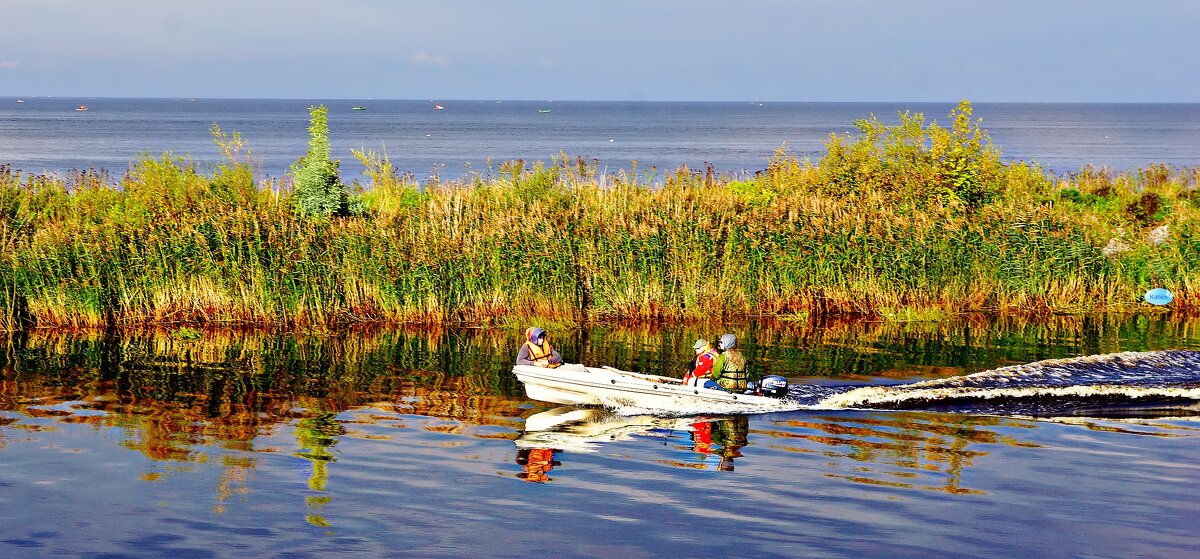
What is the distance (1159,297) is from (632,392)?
1559cm

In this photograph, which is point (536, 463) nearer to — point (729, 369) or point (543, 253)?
point (729, 369)

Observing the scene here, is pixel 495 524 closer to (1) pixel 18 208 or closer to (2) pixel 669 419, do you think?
(2) pixel 669 419

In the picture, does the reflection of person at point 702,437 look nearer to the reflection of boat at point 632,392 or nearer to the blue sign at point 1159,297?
the reflection of boat at point 632,392

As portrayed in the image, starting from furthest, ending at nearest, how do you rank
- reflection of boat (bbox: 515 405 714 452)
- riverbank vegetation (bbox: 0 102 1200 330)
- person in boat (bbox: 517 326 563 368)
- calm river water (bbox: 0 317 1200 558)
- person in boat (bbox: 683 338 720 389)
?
1. riverbank vegetation (bbox: 0 102 1200 330)
2. person in boat (bbox: 517 326 563 368)
3. person in boat (bbox: 683 338 720 389)
4. reflection of boat (bbox: 515 405 714 452)
5. calm river water (bbox: 0 317 1200 558)

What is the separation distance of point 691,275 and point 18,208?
1639 centimetres

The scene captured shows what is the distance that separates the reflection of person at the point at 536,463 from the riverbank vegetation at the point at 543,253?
9600 mm

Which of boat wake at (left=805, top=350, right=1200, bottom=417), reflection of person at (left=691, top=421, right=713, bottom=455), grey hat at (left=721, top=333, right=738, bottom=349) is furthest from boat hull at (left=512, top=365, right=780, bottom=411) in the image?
boat wake at (left=805, top=350, right=1200, bottom=417)

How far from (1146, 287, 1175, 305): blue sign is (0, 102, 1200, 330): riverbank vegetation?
0.30m

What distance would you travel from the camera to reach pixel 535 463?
17188mm

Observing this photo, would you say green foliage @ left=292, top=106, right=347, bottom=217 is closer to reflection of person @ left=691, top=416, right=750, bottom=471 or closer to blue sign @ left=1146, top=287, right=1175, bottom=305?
reflection of person @ left=691, top=416, right=750, bottom=471

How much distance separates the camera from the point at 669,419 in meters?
20.0

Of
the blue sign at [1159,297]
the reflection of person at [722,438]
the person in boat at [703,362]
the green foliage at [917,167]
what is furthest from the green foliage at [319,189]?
the blue sign at [1159,297]

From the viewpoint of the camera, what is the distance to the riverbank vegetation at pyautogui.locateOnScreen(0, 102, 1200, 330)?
27.1 meters

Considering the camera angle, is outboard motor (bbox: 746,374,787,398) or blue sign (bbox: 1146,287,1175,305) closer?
outboard motor (bbox: 746,374,787,398)
